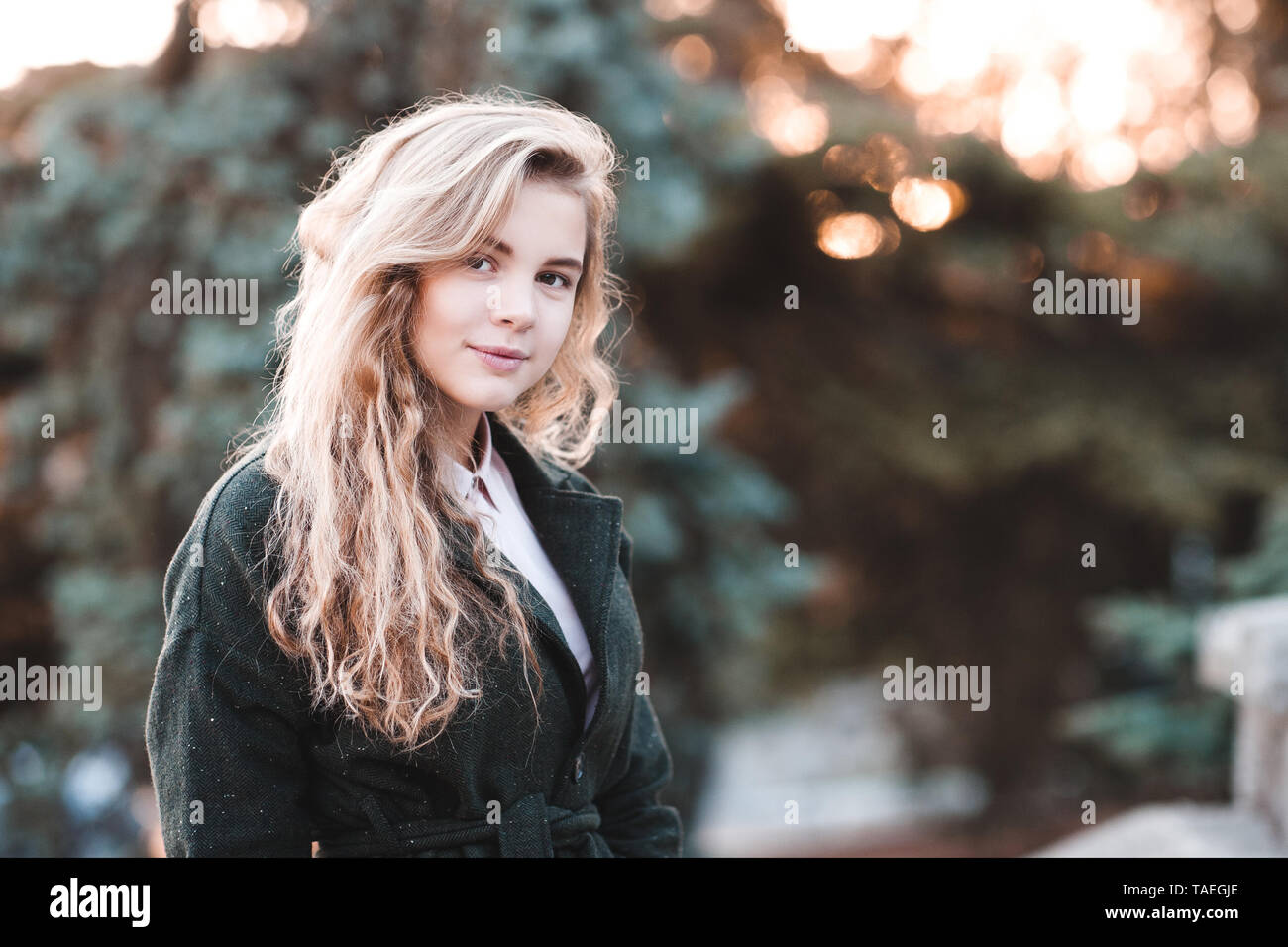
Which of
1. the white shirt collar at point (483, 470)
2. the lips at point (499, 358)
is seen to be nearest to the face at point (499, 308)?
the lips at point (499, 358)

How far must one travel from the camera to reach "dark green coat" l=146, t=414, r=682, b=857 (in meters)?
1.33

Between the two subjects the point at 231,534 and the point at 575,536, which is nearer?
the point at 231,534

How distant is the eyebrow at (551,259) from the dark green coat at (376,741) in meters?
0.38

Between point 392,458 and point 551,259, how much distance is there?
1.17 feet

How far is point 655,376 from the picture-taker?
14.1 ft

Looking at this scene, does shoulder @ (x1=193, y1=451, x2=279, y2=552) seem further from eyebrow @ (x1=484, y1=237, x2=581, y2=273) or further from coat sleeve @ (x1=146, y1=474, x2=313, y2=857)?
eyebrow @ (x1=484, y1=237, x2=581, y2=273)

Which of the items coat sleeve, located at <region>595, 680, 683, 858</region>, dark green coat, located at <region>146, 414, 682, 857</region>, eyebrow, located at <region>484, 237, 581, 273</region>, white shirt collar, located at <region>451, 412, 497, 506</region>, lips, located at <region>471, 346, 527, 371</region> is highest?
eyebrow, located at <region>484, 237, 581, 273</region>

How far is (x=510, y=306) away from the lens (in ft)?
4.75

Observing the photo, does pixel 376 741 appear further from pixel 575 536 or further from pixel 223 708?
pixel 575 536

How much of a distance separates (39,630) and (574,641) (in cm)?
408

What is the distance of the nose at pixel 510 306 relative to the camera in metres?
1.45

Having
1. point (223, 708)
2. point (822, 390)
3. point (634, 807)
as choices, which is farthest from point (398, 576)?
point (822, 390)

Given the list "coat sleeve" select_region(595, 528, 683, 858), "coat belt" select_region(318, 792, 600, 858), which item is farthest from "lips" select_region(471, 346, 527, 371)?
"coat belt" select_region(318, 792, 600, 858)
